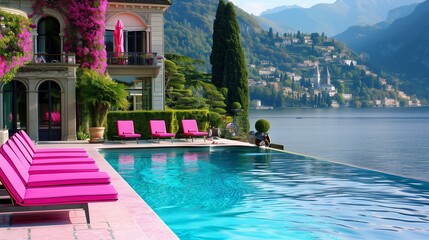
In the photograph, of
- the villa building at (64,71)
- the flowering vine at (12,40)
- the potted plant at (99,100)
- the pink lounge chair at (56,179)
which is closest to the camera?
the pink lounge chair at (56,179)

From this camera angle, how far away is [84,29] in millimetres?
33094

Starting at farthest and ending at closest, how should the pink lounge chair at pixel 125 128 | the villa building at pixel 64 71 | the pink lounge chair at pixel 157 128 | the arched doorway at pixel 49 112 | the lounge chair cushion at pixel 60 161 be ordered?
1. the arched doorway at pixel 49 112
2. the villa building at pixel 64 71
3. the pink lounge chair at pixel 157 128
4. the pink lounge chair at pixel 125 128
5. the lounge chair cushion at pixel 60 161

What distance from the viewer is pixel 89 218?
791 cm

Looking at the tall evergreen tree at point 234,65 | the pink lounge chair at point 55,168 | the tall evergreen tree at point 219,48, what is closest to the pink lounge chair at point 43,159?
the pink lounge chair at point 55,168

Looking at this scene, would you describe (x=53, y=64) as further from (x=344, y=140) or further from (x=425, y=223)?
(x=344, y=140)

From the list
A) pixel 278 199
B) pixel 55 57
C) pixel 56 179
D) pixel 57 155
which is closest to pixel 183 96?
pixel 55 57

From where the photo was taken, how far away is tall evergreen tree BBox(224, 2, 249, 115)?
173 ft

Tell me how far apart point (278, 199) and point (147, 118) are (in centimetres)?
1776

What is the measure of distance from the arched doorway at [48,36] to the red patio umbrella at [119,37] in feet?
11.1

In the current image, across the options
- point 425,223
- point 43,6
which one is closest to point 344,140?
point 43,6

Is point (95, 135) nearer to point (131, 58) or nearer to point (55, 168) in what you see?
point (131, 58)

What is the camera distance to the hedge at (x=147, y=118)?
28203 millimetres

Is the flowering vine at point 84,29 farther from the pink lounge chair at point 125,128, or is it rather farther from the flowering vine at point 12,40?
the flowering vine at point 12,40

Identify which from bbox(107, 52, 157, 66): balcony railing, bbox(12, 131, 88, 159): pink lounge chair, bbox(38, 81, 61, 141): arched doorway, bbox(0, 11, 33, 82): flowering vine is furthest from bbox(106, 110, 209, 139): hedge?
bbox(12, 131, 88, 159): pink lounge chair
